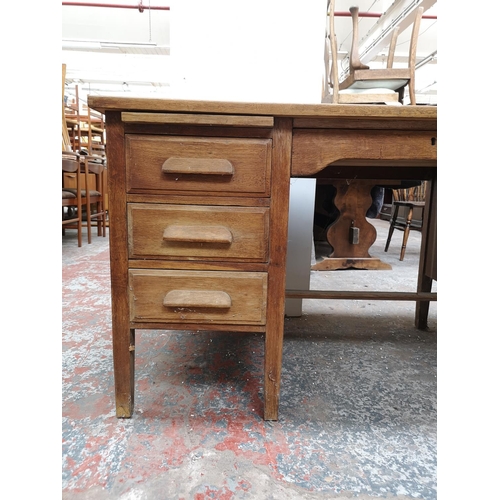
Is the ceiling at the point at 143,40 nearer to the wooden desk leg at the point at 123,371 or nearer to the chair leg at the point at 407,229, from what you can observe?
the chair leg at the point at 407,229

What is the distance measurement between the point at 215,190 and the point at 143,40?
879cm

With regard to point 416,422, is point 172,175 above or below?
above

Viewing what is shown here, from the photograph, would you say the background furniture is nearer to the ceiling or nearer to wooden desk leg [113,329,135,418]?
wooden desk leg [113,329,135,418]

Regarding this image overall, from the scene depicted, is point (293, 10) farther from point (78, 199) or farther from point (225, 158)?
point (78, 199)

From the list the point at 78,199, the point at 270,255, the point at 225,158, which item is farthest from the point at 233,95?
the point at 78,199

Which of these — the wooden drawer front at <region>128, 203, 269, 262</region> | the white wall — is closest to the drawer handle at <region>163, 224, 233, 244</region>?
the wooden drawer front at <region>128, 203, 269, 262</region>

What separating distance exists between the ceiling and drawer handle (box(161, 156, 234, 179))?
4718 millimetres

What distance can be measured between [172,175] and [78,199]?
10.6ft

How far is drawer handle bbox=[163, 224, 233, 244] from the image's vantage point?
0.94 m

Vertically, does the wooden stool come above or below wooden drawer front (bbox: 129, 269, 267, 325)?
above

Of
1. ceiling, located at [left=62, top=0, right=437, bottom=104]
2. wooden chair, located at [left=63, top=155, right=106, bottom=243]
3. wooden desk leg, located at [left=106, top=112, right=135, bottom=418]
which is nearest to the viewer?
wooden desk leg, located at [left=106, top=112, right=135, bottom=418]

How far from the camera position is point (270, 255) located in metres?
0.97

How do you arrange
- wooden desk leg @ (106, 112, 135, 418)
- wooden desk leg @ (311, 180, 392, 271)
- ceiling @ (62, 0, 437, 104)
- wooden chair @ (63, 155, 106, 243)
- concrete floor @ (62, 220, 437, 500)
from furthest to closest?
ceiling @ (62, 0, 437, 104), wooden chair @ (63, 155, 106, 243), wooden desk leg @ (311, 180, 392, 271), wooden desk leg @ (106, 112, 135, 418), concrete floor @ (62, 220, 437, 500)

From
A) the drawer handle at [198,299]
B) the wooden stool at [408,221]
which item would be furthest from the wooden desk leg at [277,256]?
the wooden stool at [408,221]
